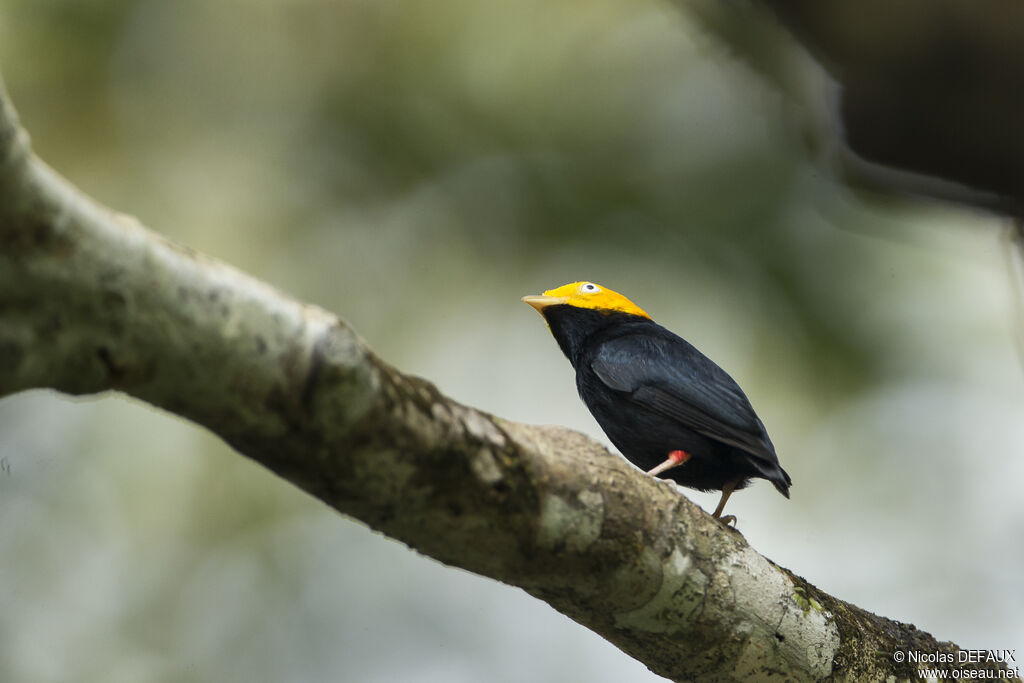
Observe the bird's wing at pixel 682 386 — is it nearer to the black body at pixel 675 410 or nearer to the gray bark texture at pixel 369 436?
the black body at pixel 675 410

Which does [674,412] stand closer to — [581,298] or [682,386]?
[682,386]

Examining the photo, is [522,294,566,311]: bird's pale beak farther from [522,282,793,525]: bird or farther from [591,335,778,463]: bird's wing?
[591,335,778,463]: bird's wing

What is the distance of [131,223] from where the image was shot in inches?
69.9

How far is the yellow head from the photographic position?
4977 mm

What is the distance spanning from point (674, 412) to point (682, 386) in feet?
0.41

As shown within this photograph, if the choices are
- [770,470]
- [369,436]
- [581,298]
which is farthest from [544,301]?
[369,436]

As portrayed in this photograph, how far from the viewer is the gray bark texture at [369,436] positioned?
1.69 m

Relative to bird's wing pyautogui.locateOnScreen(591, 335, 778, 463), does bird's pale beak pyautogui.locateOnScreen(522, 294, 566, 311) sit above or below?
above

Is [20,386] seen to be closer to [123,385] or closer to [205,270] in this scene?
[123,385]

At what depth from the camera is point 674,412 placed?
4.21 meters

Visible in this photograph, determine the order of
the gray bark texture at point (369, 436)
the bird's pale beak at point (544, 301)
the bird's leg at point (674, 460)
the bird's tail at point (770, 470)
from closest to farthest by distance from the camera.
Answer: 1. the gray bark texture at point (369, 436)
2. the bird's tail at point (770, 470)
3. the bird's leg at point (674, 460)
4. the bird's pale beak at point (544, 301)

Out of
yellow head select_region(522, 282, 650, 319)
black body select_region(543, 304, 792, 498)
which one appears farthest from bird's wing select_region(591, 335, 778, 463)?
yellow head select_region(522, 282, 650, 319)

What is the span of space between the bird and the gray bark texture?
1151 millimetres

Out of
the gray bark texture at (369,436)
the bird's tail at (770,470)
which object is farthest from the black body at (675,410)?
the gray bark texture at (369,436)
